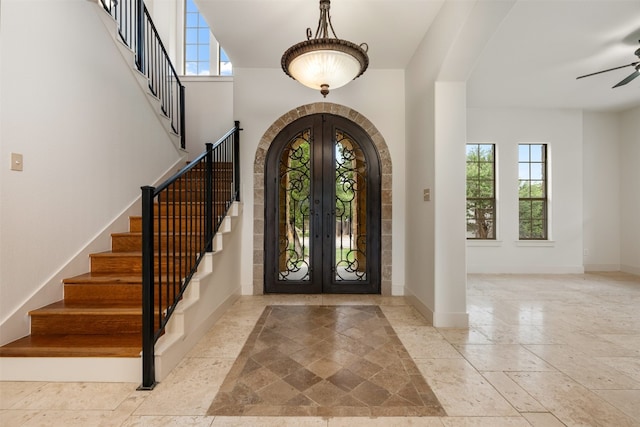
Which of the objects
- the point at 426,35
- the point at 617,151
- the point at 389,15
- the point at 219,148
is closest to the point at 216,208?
the point at 219,148

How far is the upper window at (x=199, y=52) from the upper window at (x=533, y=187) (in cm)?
623

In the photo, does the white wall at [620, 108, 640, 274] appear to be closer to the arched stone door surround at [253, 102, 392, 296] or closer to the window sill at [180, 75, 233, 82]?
the arched stone door surround at [253, 102, 392, 296]

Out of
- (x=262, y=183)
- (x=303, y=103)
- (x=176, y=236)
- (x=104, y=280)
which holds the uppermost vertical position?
(x=303, y=103)

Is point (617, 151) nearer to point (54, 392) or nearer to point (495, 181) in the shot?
point (495, 181)

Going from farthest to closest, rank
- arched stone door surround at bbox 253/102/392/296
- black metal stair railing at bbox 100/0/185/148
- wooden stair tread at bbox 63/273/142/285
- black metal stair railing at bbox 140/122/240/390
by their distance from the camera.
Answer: arched stone door surround at bbox 253/102/392/296
black metal stair railing at bbox 100/0/185/148
wooden stair tread at bbox 63/273/142/285
black metal stair railing at bbox 140/122/240/390

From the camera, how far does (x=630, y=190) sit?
17.5 ft

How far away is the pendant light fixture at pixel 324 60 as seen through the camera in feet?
6.40

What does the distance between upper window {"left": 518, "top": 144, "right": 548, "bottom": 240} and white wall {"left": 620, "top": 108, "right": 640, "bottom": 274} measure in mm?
1501

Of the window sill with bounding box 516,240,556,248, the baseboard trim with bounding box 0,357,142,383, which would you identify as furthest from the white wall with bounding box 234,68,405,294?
the window sill with bounding box 516,240,556,248

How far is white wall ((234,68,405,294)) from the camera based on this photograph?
3.85 meters

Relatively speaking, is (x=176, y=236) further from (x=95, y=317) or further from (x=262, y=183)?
(x=262, y=183)

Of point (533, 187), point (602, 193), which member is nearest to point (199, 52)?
point (533, 187)

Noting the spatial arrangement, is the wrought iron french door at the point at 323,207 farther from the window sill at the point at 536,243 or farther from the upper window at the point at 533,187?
the upper window at the point at 533,187

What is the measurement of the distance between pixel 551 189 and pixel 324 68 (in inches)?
224
